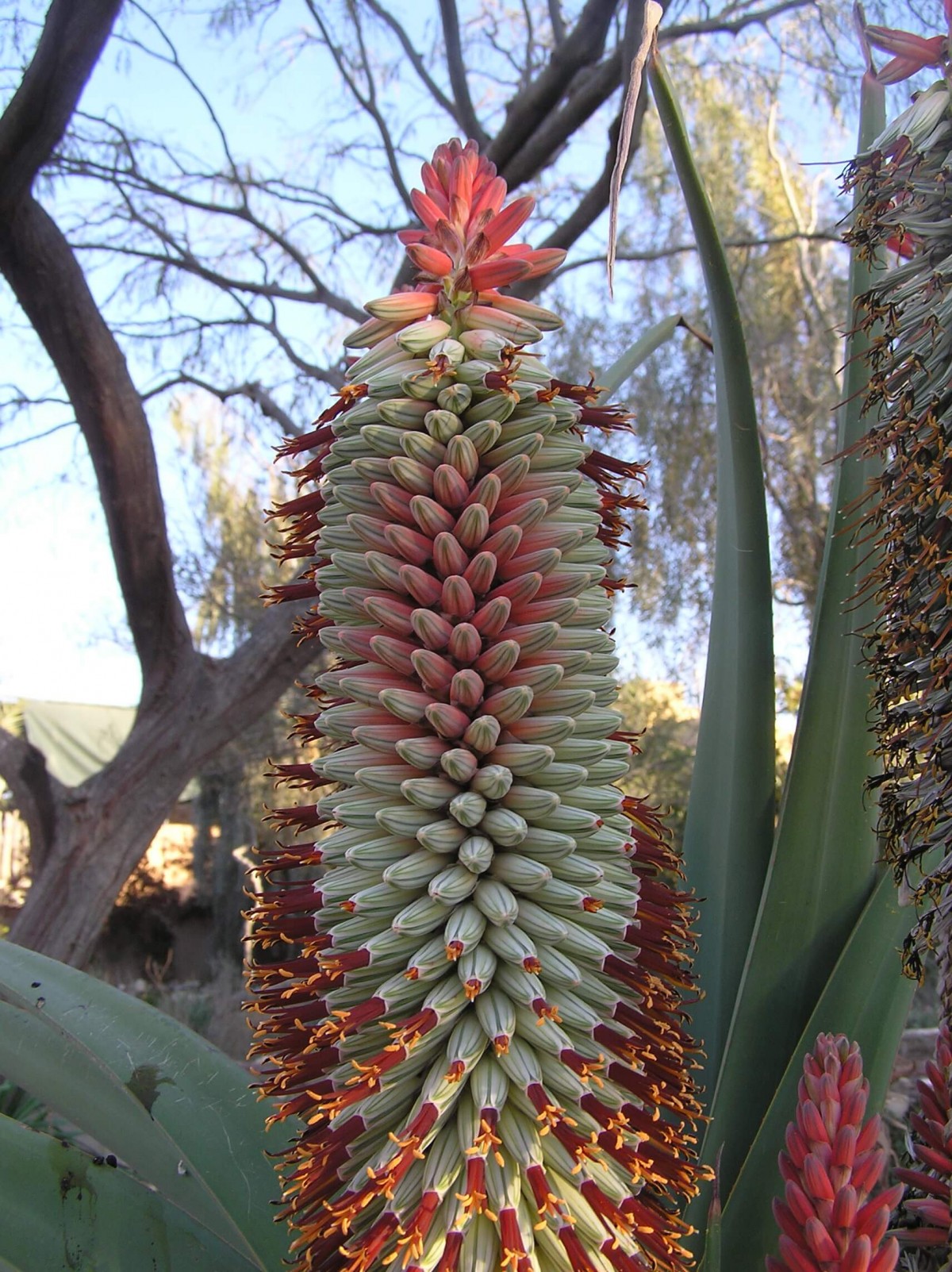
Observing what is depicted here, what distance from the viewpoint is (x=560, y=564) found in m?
1.17

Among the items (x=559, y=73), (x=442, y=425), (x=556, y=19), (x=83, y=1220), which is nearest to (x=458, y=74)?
(x=556, y=19)

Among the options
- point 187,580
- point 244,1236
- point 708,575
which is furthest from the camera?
point 187,580

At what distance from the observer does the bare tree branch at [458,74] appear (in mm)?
7465

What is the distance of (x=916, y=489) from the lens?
1.13m

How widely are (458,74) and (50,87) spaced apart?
12.0 feet

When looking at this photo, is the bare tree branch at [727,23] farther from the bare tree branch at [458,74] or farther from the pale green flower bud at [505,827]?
the pale green flower bud at [505,827]

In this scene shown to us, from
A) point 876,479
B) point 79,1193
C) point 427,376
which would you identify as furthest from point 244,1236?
point 876,479

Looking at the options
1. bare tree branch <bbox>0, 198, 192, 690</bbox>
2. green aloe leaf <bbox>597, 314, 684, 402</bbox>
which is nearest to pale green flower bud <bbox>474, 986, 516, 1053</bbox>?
green aloe leaf <bbox>597, 314, 684, 402</bbox>

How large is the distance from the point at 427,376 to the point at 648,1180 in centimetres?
88

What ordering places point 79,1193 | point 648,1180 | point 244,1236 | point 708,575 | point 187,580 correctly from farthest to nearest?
point 187,580 < point 708,575 < point 244,1236 < point 79,1193 < point 648,1180

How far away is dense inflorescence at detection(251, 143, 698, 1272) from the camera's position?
40.5 inches

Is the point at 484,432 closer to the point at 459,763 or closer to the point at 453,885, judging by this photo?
the point at 459,763

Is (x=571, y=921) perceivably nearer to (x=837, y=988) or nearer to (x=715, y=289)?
(x=837, y=988)

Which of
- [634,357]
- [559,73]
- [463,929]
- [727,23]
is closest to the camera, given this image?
[463,929]
